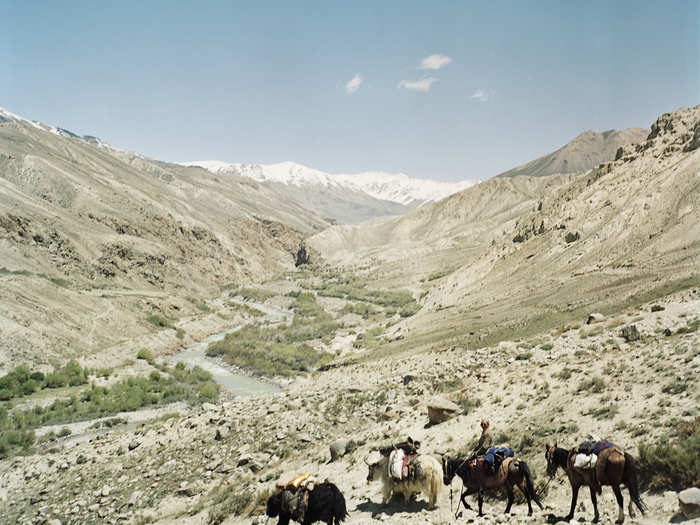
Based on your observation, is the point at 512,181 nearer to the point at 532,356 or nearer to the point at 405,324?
the point at 405,324

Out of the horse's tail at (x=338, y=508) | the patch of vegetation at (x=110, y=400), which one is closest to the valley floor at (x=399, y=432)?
the horse's tail at (x=338, y=508)

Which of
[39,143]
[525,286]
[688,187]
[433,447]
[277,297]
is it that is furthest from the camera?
[39,143]

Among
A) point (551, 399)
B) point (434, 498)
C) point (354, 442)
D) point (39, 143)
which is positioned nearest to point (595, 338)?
point (551, 399)

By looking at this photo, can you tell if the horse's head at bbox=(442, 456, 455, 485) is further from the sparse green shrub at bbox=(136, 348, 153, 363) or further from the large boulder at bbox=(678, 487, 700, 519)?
the sparse green shrub at bbox=(136, 348, 153, 363)

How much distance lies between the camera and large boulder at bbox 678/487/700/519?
4906 millimetres

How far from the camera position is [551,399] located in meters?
10.6

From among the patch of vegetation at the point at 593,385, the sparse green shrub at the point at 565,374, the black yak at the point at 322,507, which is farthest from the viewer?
the sparse green shrub at the point at 565,374

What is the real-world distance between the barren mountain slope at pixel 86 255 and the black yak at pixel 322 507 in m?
32.3

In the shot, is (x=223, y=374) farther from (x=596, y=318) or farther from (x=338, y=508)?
(x=338, y=508)

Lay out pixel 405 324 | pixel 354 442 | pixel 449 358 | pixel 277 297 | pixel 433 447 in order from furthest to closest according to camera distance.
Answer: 1. pixel 277 297
2. pixel 405 324
3. pixel 449 358
4. pixel 354 442
5. pixel 433 447

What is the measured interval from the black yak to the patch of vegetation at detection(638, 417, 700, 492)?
4.90 metres

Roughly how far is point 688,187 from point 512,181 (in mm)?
104530

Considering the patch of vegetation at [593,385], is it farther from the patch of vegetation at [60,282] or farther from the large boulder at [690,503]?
the patch of vegetation at [60,282]

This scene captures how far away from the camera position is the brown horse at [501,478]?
21.0 ft
